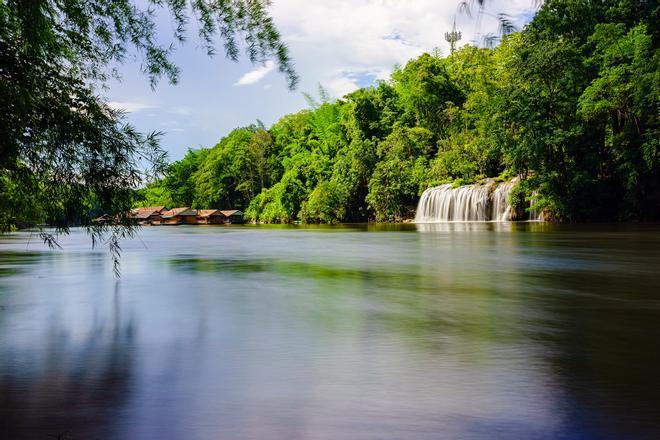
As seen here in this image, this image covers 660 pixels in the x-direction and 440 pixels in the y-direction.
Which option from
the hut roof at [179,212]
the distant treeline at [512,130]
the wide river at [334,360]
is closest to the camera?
the wide river at [334,360]

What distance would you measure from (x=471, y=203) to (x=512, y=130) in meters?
6.51

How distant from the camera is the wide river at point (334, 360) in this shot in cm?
255

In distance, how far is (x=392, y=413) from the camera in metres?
2.68

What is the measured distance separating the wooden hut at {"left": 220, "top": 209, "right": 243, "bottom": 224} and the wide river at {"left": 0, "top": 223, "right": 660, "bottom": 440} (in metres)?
80.8

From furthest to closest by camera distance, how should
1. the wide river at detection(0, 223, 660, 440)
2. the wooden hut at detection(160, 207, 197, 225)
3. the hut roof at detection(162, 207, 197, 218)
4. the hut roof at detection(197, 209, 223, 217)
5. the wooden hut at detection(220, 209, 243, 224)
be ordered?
the wooden hut at detection(160, 207, 197, 225)
the wooden hut at detection(220, 209, 243, 224)
the hut roof at detection(162, 207, 197, 218)
the hut roof at detection(197, 209, 223, 217)
the wide river at detection(0, 223, 660, 440)

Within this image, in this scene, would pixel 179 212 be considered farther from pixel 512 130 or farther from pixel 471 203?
pixel 512 130

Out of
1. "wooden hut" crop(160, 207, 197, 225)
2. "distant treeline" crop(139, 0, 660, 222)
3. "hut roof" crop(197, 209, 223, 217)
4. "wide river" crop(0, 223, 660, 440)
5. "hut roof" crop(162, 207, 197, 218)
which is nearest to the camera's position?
"wide river" crop(0, 223, 660, 440)

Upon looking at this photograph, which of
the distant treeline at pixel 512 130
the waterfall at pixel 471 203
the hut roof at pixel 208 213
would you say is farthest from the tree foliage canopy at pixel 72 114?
the hut roof at pixel 208 213

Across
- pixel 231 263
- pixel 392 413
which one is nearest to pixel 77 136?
pixel 392 413

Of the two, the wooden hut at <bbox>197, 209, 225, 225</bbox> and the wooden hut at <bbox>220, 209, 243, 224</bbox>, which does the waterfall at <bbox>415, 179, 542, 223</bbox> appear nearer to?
the wooden hut at <bbox>220, 209, 243, 224</bbox>

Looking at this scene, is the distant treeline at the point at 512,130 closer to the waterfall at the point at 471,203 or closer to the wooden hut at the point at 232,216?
the waterfall at the point at 471,203

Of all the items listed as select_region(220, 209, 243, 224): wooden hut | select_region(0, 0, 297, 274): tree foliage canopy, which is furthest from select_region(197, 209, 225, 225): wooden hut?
select_region(0, 0, 297, 274): tree foliage canopy

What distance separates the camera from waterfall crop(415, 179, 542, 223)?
39625mm

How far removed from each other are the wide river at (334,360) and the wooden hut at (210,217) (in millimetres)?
80217
